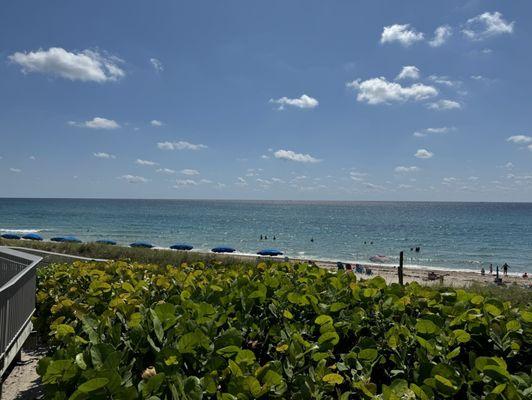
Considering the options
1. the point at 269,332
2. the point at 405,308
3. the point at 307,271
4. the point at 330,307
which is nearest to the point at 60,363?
the point at 269,332

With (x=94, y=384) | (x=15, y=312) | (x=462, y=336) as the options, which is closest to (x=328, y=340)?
(x=462, y=336)

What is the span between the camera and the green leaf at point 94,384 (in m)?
1.49

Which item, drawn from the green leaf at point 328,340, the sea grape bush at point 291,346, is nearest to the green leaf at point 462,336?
the sea grape bush at point 291,346

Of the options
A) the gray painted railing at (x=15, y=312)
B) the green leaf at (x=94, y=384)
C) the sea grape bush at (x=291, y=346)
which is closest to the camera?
the green leaf at (x=94, y=384)

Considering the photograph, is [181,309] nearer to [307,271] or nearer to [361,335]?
[361,335]

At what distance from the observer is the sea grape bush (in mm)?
1693

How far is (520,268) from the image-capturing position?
43.4 meters

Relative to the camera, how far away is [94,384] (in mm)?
1509

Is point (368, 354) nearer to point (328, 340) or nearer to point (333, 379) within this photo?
point (328, 340)

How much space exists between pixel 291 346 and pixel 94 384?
991 millimetres

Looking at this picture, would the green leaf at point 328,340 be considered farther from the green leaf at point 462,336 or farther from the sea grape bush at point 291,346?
the green leaf at point 462,336

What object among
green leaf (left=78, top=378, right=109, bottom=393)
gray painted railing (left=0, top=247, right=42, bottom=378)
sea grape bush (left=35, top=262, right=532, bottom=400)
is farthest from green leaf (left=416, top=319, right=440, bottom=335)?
gray painted railing (left=0, top=247, right=42, bottom=378)

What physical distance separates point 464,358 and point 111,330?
2.10 meters

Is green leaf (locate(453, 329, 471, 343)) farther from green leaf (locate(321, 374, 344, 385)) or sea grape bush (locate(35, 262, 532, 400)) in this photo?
green leaf (locate(321, 374, 344, 385))
